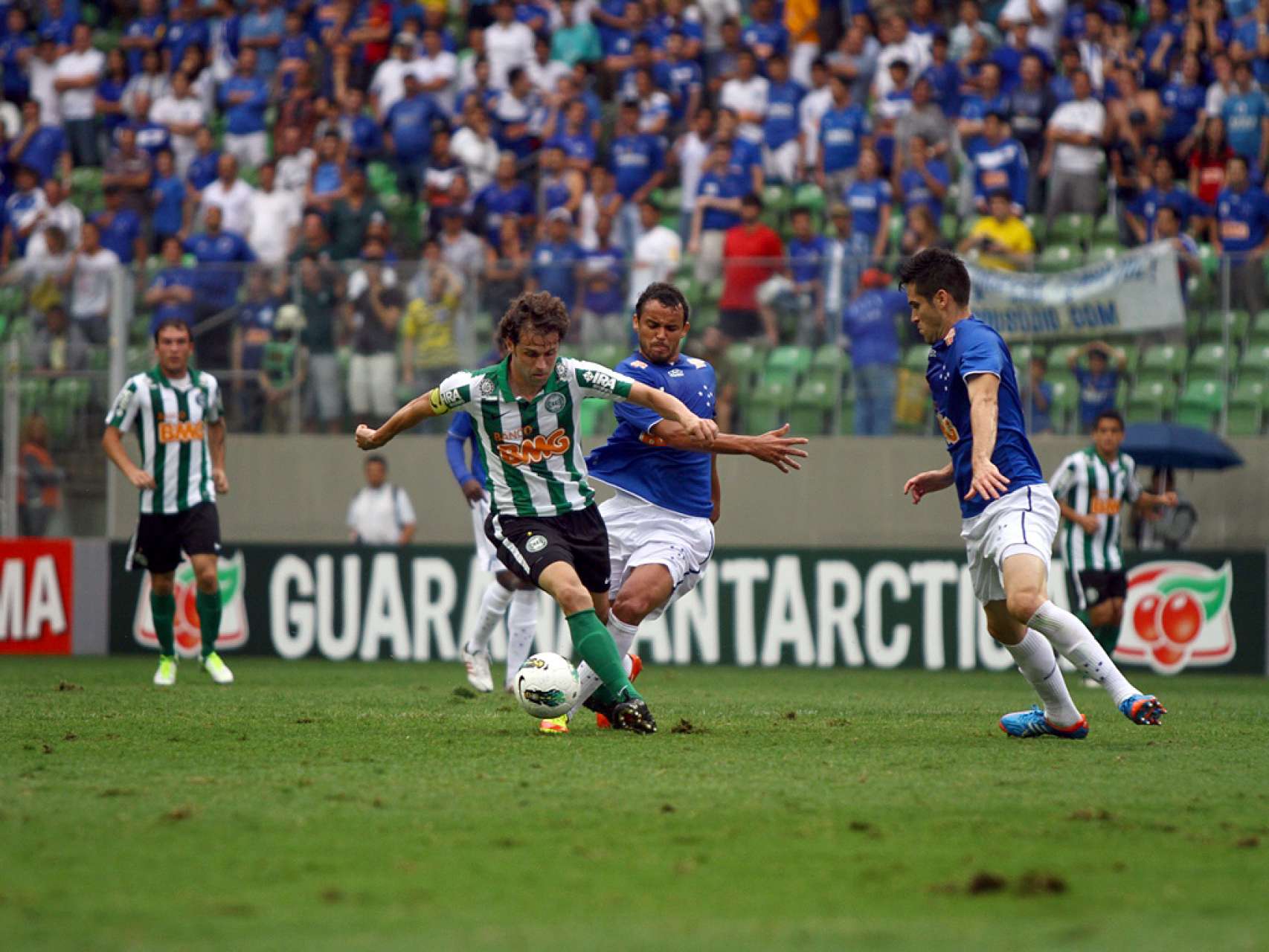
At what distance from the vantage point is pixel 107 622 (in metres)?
17.7

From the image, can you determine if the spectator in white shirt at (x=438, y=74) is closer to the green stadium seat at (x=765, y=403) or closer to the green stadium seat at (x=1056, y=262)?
the green stadium seat at (x=765, y=403)

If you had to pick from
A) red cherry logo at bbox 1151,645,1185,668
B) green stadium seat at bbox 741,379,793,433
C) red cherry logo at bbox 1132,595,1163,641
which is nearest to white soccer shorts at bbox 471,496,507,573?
green stadium seat at bbox 741,379,793,433

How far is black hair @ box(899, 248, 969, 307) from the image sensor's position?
7938mm

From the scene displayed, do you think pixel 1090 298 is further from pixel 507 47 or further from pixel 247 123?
pixel 247 123

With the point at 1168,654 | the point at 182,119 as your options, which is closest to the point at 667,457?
the point at 1168,654

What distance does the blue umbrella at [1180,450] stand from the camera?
48.3 feet

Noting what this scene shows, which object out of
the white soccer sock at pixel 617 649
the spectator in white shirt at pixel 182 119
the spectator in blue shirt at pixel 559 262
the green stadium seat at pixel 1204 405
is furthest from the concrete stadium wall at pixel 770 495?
the white soccer sock at pixel 617 649

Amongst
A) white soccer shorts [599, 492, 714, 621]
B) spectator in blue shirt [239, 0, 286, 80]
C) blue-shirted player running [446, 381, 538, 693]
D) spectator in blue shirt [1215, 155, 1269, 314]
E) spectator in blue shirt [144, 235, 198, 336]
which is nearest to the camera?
white soccer shorts [599, 492, 714, 621]

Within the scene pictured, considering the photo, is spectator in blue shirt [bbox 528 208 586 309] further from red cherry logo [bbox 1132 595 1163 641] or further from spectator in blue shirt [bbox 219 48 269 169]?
red cherry logo [bbox 1132 595 1163 641]

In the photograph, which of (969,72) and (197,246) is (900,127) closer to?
(969,72)

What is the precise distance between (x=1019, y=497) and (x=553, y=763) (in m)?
2.46

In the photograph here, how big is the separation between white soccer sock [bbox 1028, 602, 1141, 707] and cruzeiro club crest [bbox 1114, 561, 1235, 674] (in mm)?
7571

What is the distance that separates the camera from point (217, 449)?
12289 millimetres

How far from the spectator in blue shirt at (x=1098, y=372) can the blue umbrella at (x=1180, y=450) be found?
1.95 feet
